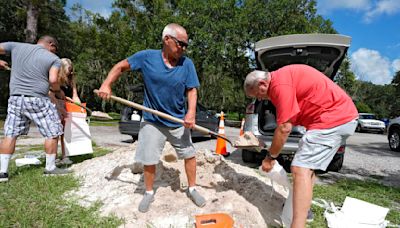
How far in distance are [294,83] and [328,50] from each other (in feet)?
7.66

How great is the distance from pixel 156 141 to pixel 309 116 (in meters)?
1.57

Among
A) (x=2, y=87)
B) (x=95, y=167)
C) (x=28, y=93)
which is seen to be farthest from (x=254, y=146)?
(x=2, y=87)

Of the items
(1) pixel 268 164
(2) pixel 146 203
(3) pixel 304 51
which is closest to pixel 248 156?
(3) pixel 304 51

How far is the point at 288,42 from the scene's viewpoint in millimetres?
4473

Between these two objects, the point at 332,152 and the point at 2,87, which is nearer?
the point at 332,152

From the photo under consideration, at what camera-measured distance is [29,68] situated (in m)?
3.86

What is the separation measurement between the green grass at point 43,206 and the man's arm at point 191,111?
3.86 ft

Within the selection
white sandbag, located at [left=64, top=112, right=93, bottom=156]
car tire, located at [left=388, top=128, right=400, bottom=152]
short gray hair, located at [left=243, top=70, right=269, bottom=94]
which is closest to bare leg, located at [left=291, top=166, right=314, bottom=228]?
short gray hair, located at [left=243, top=70, right=269, bottom=94]

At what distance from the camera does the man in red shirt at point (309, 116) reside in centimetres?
249

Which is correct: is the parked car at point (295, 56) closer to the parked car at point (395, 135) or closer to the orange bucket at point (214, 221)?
the orange bucket at point (214, 221)

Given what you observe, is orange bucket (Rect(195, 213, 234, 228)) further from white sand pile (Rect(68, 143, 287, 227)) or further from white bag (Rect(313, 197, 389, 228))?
white bag (Rect(313, 197, 389, 228))

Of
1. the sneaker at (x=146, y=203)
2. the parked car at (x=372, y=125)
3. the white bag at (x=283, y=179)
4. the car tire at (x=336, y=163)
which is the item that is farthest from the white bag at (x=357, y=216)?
the parked car at (x=372, y=125)

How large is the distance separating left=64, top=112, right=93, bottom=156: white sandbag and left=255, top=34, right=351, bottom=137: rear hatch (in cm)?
327

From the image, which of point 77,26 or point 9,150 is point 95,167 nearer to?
point 9,150
